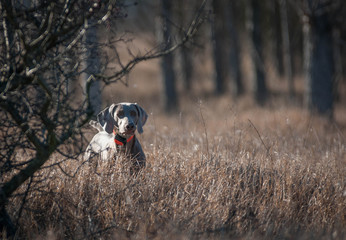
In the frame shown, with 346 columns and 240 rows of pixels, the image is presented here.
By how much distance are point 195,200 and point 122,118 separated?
1157mm

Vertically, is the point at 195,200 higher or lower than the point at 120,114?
lower

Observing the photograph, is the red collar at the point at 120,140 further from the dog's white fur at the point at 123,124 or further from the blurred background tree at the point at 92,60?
the blurred background tree at the point at 92,60

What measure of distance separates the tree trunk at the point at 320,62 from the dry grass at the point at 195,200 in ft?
16.1

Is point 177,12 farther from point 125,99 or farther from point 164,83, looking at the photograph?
point 125,99

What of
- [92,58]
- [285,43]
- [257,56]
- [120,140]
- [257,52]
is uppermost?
[285,43]

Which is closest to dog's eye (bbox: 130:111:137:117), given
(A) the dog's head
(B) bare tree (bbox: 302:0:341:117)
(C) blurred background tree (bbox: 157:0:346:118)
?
(A) the dog's head

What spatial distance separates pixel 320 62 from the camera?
8531 millimetres

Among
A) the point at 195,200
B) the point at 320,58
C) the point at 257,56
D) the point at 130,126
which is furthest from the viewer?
the point at 257,56

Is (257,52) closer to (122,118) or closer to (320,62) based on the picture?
(320,62)

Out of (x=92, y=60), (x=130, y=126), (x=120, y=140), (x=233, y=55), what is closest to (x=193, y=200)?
(x=130, y=126)

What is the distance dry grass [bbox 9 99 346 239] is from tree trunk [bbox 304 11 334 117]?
490 cm

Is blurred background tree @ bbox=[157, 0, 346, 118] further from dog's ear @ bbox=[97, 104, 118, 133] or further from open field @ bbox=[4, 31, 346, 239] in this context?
open field @ bbox=[4, 31, 346, 239]

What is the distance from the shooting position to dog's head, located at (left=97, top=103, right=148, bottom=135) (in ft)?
11.9

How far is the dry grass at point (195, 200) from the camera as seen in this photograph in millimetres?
2809
